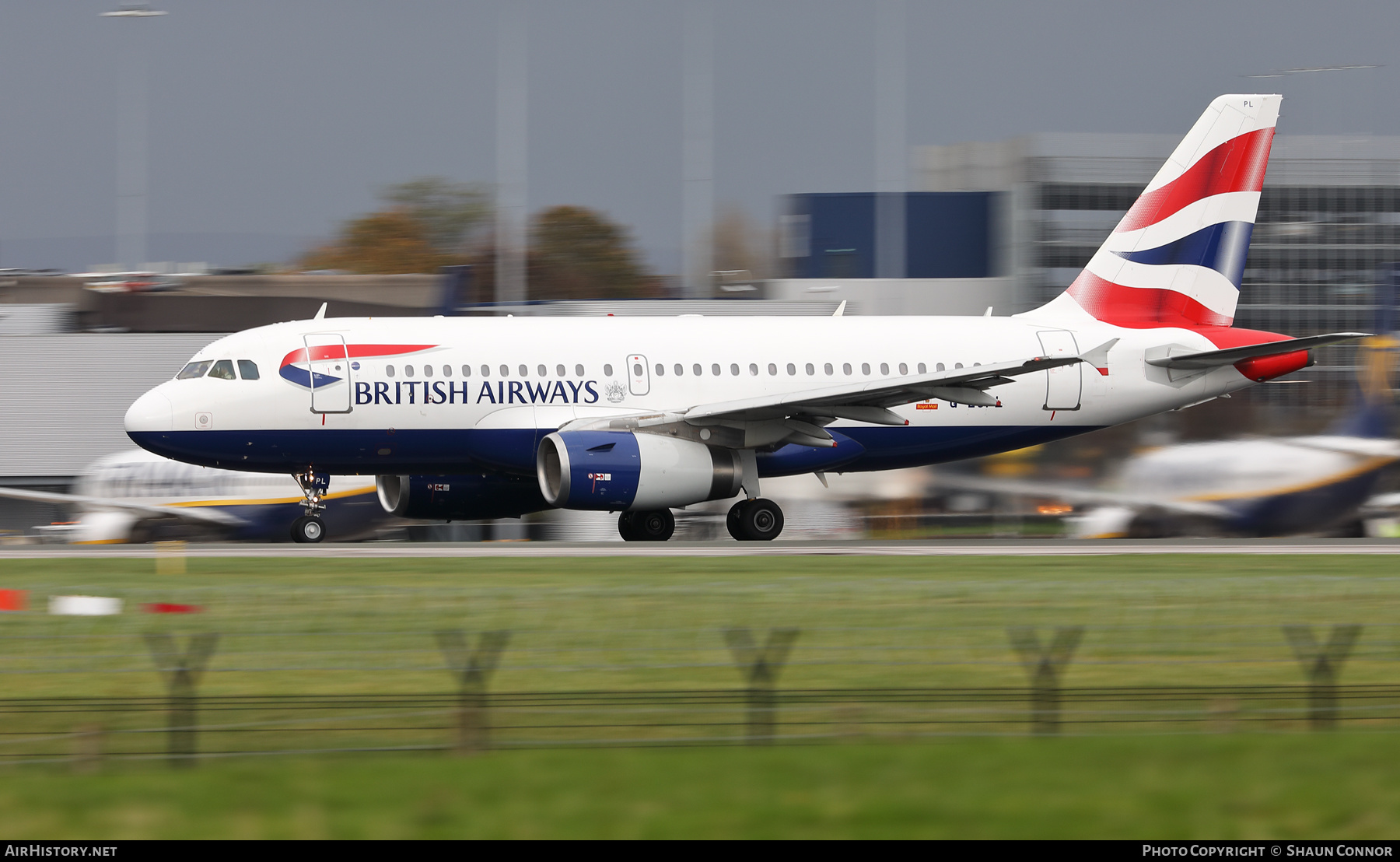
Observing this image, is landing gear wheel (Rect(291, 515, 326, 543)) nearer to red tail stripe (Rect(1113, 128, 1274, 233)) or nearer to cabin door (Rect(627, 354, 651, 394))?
cabin door (Rect(627, 354, 651, 394))

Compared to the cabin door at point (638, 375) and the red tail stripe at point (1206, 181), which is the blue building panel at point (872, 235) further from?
the cabin door at point (638, 375)

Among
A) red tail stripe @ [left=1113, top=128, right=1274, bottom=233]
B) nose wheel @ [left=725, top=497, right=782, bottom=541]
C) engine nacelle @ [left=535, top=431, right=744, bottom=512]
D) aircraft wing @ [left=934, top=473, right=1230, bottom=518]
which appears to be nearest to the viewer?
engine nacelle @ [left=535, top=431, right=744, bottom=512]

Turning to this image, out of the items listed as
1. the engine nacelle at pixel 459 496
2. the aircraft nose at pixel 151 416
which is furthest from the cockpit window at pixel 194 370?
the engine nacelle at pixel 459 496

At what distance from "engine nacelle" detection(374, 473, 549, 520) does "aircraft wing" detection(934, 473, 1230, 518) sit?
8.02 m

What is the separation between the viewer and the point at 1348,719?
412 inches

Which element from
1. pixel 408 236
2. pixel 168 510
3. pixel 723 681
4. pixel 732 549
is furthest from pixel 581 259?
pixel 723 681

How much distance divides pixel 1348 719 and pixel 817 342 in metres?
19.6

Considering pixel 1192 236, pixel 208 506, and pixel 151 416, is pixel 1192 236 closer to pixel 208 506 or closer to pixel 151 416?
pixel 151 416

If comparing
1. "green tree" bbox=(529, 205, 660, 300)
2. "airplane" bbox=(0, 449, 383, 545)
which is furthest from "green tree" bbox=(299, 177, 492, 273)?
"airplane" bbox=(0, 449, 383, 545)

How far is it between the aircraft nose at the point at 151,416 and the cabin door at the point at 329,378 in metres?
2.38

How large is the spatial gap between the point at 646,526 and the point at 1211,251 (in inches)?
484

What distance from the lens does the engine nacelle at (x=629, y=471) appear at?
85.7 ft

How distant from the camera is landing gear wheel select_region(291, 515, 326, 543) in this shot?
27.5 metres
